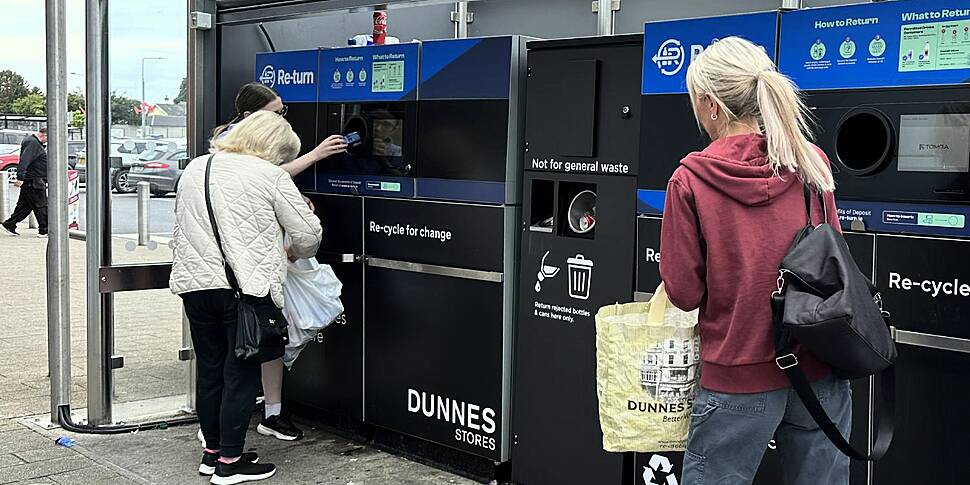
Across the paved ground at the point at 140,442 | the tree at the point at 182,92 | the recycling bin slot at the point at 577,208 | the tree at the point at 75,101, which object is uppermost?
the tree at the point at 182,92

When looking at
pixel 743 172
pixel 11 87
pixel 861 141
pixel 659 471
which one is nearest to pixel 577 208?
pixel 659 471

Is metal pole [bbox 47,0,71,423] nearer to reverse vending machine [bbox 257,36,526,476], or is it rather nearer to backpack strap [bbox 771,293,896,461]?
reverse vending machine [bbox 257,36,526,476]

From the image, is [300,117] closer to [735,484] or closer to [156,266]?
[156,266]

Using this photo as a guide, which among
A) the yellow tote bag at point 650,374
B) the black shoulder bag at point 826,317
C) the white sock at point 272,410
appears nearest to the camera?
the black shoulder bag at point 826,317

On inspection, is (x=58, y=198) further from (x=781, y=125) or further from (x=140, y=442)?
(x=781, y=125)

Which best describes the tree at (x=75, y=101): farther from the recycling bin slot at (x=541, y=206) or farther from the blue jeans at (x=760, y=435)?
the blue jeans at (x=760, y=435)

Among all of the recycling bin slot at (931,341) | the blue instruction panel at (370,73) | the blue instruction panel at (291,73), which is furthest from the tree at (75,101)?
the recycling bin slot at (931,341)

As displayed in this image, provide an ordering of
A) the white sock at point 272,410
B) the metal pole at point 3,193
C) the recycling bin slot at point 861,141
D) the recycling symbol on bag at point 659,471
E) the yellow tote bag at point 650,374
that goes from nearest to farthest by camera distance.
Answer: the yellow tote bag at point 650,374 → the recycling bin slot at point 861,141 → the recycling symbol on bag at point 659,471 → the white sock at point 272,410 → the metal pole at point 3,193

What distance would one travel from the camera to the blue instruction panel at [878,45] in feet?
10.4

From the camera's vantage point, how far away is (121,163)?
5.54m

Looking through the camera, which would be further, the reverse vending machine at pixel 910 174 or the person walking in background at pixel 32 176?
the person walking in background at pixel 32 176

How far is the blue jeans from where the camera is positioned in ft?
8.43

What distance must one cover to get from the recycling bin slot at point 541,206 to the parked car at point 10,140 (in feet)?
63.0

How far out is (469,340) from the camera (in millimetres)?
4715
